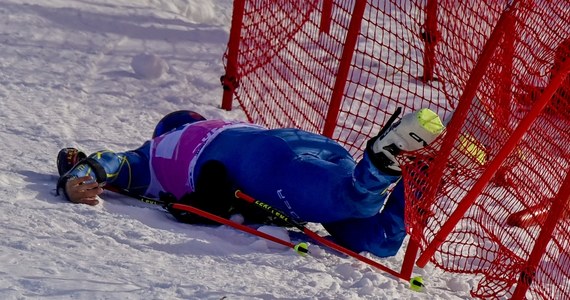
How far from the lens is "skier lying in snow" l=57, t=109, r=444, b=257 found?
4066 millimetres

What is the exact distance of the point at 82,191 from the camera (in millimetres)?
4309

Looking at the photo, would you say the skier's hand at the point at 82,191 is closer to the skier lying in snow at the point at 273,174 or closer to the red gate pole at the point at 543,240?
the skier lying in snow at the point at 273,174

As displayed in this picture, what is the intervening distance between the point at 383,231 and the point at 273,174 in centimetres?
48

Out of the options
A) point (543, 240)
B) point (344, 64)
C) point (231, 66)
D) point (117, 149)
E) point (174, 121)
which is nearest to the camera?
point (543, 240)

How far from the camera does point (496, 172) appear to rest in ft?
12.5

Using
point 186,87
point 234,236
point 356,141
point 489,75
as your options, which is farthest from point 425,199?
point 186,87

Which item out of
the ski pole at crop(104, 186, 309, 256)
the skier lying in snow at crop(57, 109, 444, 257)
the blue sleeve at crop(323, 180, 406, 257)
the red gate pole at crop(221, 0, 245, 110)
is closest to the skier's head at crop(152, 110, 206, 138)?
the skier lying in snow at crop(57, 109, 444, 257)

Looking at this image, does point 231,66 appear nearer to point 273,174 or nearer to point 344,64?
point 344,64

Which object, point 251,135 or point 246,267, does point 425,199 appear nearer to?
point 246,267

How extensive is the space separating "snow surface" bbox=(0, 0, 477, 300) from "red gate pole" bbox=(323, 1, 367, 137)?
0.87 m

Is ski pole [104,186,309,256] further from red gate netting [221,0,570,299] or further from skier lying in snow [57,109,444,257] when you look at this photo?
red gate netting [221,0,570,299]

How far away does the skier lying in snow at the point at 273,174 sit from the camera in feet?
13.3

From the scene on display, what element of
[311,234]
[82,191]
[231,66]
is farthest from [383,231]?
[231,66]

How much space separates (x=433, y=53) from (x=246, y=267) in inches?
105
